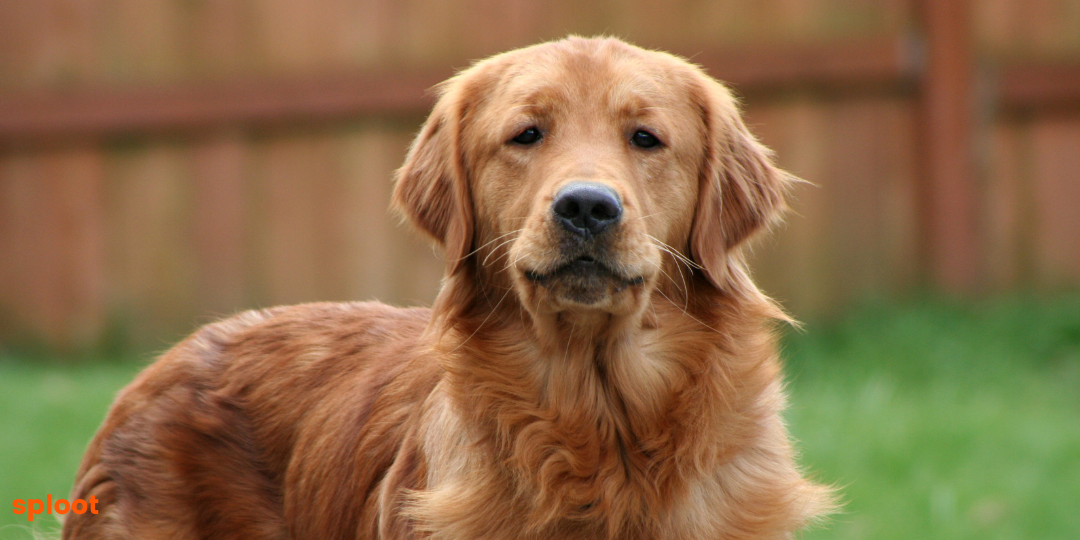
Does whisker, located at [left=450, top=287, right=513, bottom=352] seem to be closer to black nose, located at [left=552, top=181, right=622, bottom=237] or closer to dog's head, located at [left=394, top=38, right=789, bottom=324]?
dog's head, located at [left=394, top=38, right=789, bottom=324]

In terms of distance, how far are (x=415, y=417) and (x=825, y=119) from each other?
5.08 meters

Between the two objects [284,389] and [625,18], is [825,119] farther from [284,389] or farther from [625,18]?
[284,389]

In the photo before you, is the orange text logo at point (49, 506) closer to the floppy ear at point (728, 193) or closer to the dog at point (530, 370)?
the dog at point (530, 370)

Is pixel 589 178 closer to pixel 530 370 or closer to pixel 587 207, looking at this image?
pixel 587 207

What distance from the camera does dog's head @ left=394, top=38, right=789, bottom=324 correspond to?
125 inches

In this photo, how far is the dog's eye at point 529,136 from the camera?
351 cm

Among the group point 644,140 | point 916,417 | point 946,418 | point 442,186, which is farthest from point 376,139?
point 644,140

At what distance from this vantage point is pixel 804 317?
8.04 metres

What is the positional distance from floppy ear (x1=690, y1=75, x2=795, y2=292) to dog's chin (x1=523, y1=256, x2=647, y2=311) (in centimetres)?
46

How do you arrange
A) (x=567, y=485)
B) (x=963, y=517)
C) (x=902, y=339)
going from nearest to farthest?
(x=567, y=485)
(x=963, y=517)
(x=902, y=339)

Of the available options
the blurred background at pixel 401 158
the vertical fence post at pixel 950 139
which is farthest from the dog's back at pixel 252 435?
the vertical fence post at pixel 950 139

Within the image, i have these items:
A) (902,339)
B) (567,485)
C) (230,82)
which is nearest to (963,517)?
(902,339)

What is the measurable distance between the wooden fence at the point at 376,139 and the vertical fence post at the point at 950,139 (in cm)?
1

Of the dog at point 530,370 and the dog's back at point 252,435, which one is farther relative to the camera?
the dog's back at point 252,435
